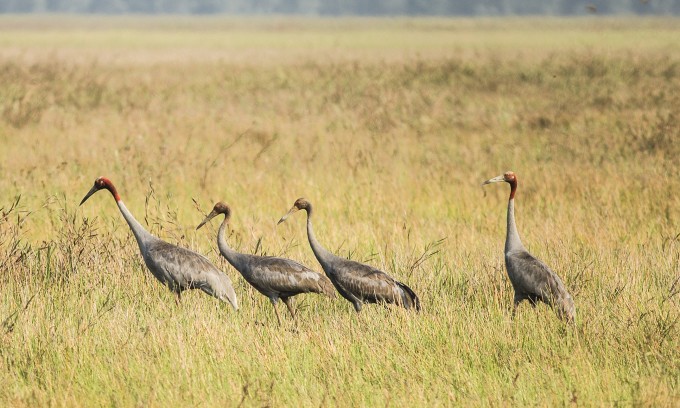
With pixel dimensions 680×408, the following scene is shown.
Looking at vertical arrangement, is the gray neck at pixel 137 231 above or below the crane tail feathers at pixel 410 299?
above

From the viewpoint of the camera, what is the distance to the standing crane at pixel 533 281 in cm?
654

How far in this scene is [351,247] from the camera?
9195mm

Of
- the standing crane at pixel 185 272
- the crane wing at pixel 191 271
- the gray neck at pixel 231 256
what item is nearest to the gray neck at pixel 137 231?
the standing crane at pixel 185 272

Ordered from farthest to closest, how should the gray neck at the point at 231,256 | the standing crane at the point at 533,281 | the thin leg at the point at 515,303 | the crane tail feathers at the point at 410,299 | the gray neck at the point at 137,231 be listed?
the gray neck at the point at 137,231, the gray neck at the point at 231,256, the thin leg at the point at 515,303, the crane tail feathers at the point at 410,299, the standing crane at the point at 533,281

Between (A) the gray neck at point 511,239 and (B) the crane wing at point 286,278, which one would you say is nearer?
(B) the crane wing at point 286,278

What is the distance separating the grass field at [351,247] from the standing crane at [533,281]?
0.13 m

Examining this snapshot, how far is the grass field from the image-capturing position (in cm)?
566

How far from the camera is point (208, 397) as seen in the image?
18.0 ft

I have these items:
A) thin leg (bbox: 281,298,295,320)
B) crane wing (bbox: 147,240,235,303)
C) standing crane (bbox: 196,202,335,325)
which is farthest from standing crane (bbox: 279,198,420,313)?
crane wing (bbox: 147,240,235,303)

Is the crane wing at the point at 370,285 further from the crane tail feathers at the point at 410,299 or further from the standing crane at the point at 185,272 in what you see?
the standing crane at the point at 185,272

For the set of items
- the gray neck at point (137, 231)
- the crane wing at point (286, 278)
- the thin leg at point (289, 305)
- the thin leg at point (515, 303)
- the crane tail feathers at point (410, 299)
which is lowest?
the thin leg at point (289, 305)

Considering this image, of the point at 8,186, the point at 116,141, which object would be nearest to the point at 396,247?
the point at 8,186

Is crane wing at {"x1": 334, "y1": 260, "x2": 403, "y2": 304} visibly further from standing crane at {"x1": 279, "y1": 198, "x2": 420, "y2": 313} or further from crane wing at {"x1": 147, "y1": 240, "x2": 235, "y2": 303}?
crane wing at {"x1": 147, "y1": 240, "x2": 235, "y2": 303}

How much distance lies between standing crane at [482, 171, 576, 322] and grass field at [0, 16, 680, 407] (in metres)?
0.13
